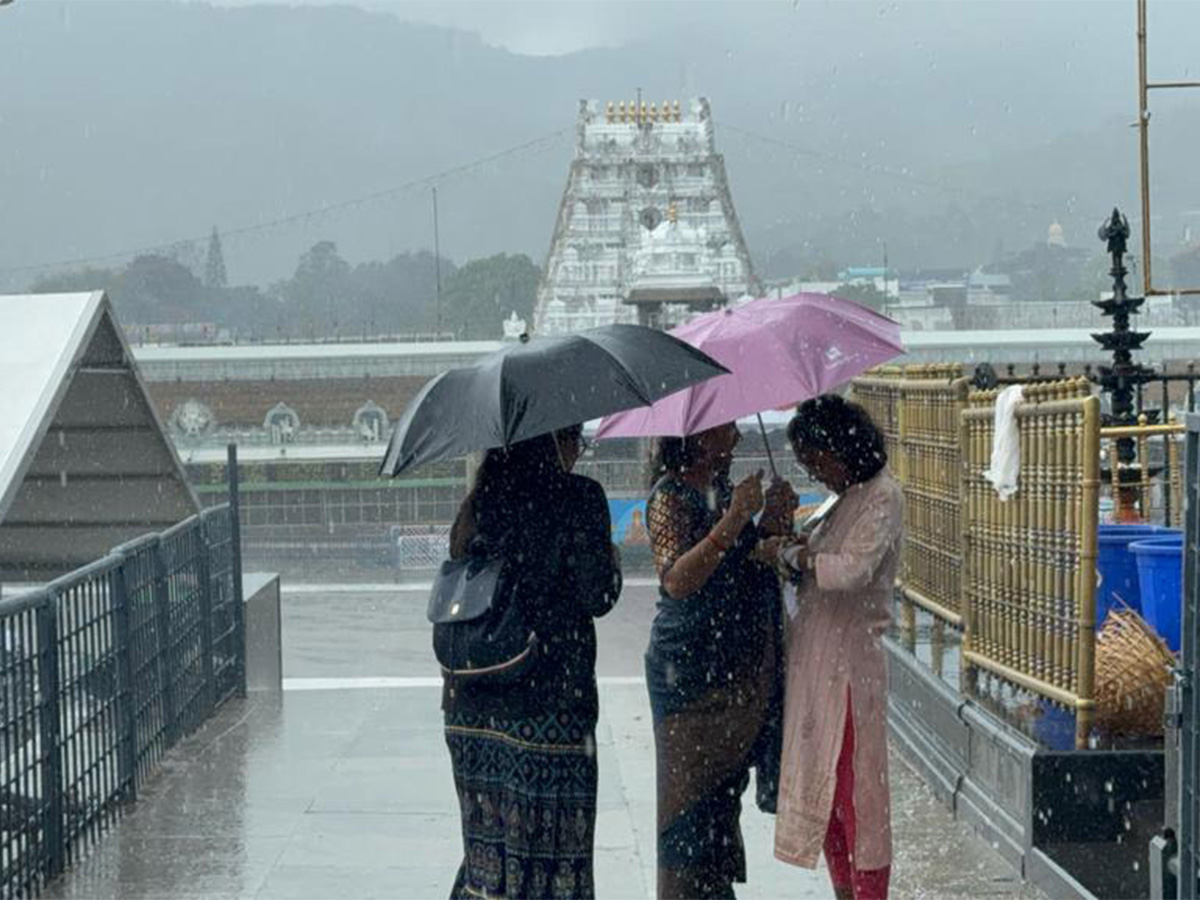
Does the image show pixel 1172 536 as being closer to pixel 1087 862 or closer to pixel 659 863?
pixel 1087 862

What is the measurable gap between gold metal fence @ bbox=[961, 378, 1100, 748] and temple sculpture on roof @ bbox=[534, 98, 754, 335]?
41556 mm

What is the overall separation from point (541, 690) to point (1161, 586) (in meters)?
2.57

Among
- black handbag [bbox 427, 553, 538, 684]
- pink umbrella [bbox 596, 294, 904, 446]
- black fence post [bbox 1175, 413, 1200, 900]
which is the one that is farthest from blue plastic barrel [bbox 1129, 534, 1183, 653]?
black fence post [bbox 1175, 413, 1200, 900]

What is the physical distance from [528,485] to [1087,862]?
224cm

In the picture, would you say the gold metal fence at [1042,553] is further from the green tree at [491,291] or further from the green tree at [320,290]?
the green tree at [320,290]

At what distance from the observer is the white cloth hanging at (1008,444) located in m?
6.23

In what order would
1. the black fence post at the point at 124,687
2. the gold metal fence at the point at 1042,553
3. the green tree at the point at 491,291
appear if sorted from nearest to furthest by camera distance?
the gold metal fence at the point at 1042,553 → the black fence post at the point at 124,687 → the green tree at the point at 491,291

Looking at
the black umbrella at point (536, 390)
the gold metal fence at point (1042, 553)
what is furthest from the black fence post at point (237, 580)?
the black umbrella at point (536, 390)

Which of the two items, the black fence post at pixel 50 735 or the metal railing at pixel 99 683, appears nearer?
the metal railing at pixel 99 683

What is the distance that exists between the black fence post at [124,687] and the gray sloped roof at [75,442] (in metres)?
0.61

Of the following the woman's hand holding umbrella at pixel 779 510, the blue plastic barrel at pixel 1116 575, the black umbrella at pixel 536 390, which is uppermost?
the black umbrella at pixel 536 390

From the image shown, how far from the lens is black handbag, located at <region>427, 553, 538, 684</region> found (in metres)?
4.44

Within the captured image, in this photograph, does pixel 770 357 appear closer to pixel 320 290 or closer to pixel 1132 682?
pixel 1132 682

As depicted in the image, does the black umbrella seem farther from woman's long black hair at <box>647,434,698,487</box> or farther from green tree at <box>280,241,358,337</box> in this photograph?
green tree at <box>280,241,358,337</box>
